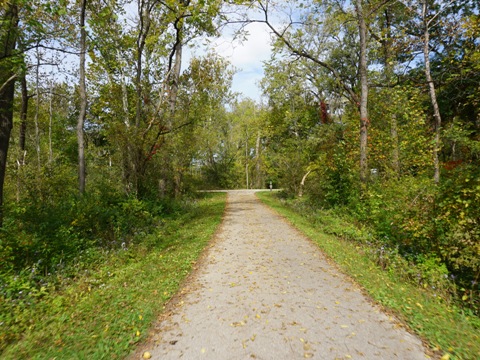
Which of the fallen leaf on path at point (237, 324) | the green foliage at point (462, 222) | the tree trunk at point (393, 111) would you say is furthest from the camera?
the tree trunk at point (393, 111)

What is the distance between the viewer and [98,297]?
4422 millimetres

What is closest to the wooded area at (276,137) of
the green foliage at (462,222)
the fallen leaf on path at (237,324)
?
the green foliage at (462,222)

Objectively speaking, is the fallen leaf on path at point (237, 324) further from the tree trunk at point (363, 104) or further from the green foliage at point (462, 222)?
the tree trunk at point (363, 104)

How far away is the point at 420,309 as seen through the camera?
13.1ft

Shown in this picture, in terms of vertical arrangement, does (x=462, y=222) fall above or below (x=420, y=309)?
above

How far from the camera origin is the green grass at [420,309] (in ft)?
10.4

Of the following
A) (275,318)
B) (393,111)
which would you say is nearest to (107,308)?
(275,318)

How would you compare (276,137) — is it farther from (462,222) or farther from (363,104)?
(462,222)

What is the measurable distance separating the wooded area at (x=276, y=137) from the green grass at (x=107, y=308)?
621 mm

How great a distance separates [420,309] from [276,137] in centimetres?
2302

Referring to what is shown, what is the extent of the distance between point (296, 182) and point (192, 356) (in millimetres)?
16180

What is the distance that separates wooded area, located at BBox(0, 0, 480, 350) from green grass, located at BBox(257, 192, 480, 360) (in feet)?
1.70

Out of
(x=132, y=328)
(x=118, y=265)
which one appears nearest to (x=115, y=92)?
(x=118, y=265)

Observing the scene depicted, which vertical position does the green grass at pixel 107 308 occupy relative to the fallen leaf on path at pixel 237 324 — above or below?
above
